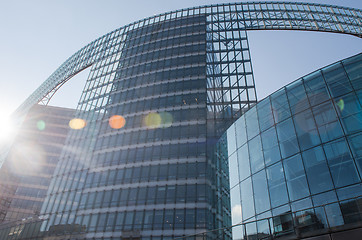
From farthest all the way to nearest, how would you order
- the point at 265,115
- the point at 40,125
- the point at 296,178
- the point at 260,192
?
the point at 40,125 < the point at 265,115 < the point at 260,192 < the point at 296,178

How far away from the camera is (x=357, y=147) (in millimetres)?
17516

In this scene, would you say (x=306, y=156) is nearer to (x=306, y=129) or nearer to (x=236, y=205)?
(x=306, y=129)

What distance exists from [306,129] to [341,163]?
3.71 metres

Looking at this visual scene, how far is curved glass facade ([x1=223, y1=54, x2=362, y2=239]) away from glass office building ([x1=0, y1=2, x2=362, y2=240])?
1308 centimetres

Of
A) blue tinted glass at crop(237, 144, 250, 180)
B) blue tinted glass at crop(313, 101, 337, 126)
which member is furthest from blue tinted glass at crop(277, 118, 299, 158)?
blue tinted glass at crop(237, 144, 250, 180)

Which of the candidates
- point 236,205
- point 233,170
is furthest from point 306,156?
point 233,170

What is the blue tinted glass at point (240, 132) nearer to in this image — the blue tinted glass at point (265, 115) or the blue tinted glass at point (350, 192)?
the blue tinted glass at point (265, 115)

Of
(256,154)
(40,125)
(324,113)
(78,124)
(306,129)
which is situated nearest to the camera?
(324,113)

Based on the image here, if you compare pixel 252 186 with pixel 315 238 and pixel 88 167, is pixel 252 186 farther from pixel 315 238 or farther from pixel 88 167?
pixel 88 167

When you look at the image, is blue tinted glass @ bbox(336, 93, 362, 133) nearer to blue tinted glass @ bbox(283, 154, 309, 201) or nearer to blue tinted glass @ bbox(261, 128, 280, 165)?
blue tinted glass @ bbox(283, 154, 309, 201)

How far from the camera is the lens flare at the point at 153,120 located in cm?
4488

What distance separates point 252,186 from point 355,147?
27.7 ft

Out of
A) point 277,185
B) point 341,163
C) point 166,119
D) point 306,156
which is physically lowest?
point 277,185

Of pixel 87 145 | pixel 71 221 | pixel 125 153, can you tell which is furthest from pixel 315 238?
pixel 87 145
